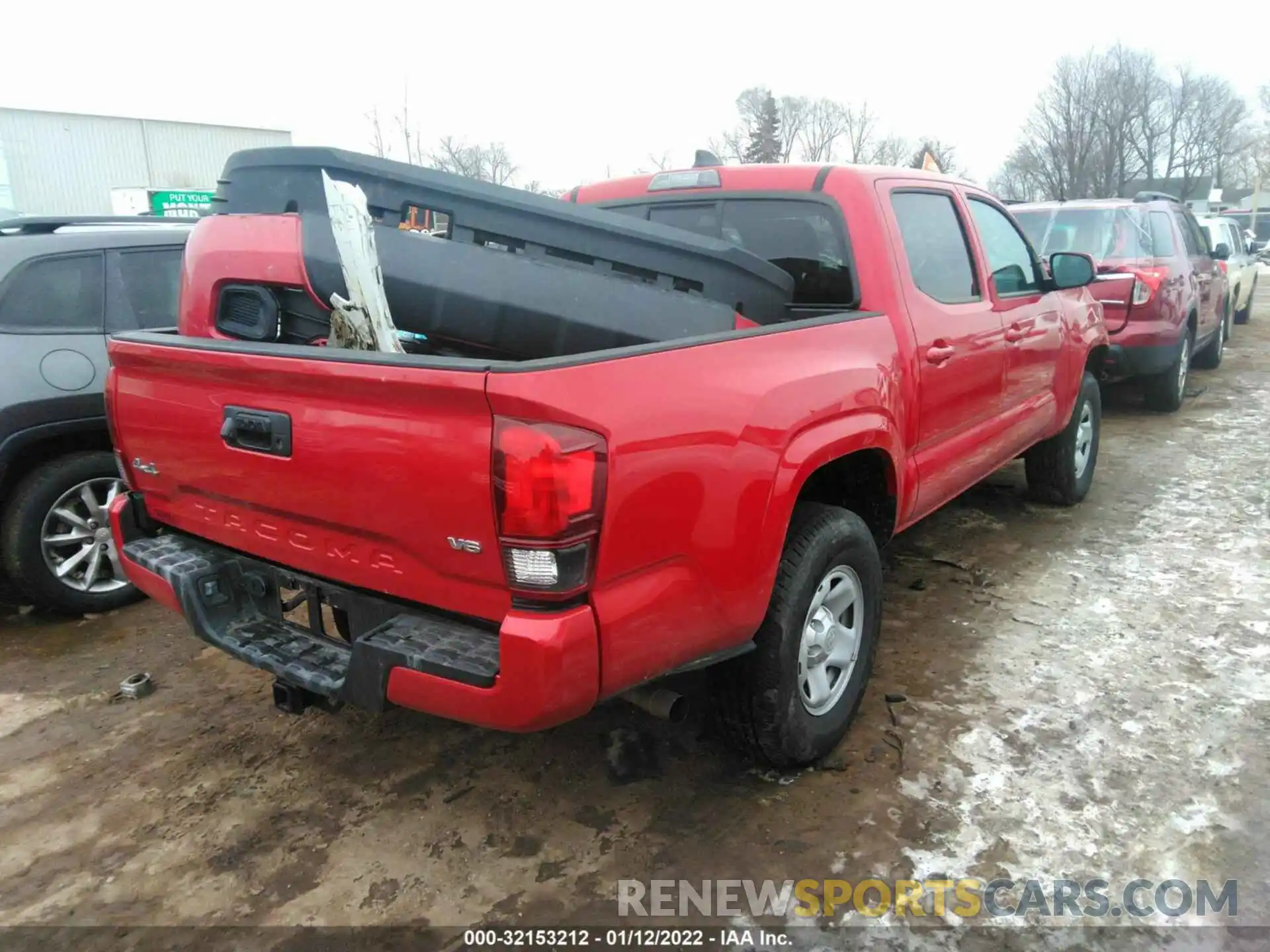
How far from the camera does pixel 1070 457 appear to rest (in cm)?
541

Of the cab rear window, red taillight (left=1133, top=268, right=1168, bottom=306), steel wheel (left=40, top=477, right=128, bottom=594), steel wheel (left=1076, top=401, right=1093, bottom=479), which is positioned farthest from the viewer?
red taillight (left=1133, top=268, right=1168, bottom=306)

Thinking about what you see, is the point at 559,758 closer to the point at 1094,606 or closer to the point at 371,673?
the point at 371,673

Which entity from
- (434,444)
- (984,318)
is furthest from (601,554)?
(984,318)

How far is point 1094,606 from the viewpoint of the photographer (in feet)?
13.5

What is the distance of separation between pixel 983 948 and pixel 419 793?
167 cm

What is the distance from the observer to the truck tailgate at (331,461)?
80.3 inches

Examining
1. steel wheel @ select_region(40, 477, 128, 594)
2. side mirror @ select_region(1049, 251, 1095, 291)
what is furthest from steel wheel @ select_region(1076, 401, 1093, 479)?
steel wheel @ select_region(40, 477, 128, 594)

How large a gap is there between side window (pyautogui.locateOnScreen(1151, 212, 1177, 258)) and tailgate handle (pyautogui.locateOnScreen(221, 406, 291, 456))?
7.63 metres

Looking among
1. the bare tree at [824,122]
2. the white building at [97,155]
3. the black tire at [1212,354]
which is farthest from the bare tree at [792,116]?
the black tire at [1212,354]

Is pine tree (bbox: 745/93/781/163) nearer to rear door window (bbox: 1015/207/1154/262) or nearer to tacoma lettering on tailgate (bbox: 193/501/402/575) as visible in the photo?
rear door window (bbox: 1015/207/1154/262)

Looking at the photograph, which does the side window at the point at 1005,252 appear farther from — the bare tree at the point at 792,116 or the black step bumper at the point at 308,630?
the bare tree at the point at 792,116

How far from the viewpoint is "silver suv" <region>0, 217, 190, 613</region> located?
3930 mm

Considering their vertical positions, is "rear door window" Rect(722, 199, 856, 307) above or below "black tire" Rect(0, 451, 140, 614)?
above

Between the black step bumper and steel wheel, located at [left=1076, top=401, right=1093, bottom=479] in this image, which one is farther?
steel wheel, located at [left=1076, top=401, right=1093, bottom=479]
